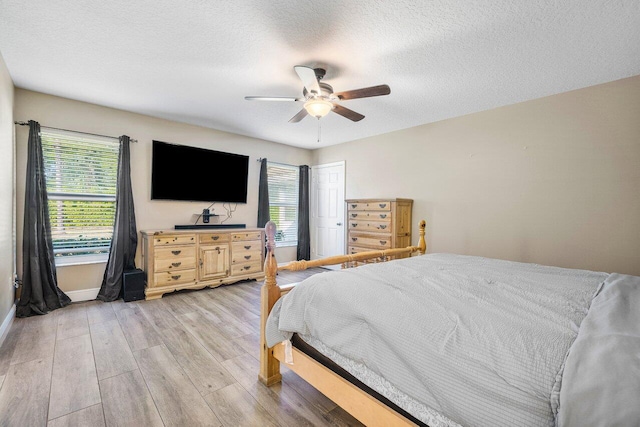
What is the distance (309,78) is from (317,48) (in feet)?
0.73

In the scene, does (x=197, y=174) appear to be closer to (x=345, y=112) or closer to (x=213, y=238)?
(x=213, y=238)

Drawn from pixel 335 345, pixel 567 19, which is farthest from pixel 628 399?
pixel 567 19

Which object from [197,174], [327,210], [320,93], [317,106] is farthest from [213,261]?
[320,93]

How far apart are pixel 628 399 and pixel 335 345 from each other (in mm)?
992

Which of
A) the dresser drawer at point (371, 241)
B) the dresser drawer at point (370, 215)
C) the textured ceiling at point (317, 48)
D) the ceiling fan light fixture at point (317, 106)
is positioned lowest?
the dresser drawer at point (371, 241)

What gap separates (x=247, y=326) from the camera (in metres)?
2.78

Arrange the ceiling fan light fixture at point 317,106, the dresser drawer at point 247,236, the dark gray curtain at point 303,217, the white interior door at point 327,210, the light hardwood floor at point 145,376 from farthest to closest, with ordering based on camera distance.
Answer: the dark gray curtain at point 303,217
the white interior door at point 327,210
the dresser drawer at point 247,236
the ceiling fan light fixture at point 317,106
the light hardwood floor at point 145,376

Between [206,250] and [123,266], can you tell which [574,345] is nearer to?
[206,250]

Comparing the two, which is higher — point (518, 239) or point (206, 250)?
point (518, 239)

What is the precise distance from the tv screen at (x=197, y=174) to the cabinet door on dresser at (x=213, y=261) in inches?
32.6

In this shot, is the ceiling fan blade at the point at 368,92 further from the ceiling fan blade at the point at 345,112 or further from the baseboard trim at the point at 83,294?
the baseboard trim at the point at 83,294

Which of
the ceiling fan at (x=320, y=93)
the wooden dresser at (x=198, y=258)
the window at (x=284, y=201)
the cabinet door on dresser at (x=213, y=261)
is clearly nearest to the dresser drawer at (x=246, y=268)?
the wooden dresser at (x=198, y=258)

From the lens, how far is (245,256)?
4.41 meters

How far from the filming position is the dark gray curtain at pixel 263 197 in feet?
16.5
